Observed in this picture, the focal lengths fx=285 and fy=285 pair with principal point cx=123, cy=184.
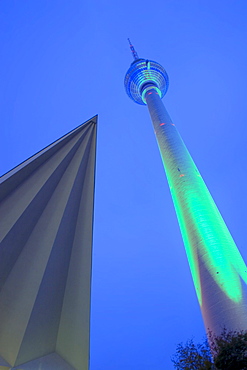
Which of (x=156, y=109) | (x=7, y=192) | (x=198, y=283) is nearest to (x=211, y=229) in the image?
(x=198, y=283)

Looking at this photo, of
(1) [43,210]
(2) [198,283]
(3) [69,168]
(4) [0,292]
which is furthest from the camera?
(2) [198,283]

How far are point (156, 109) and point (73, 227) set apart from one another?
20640 millimetres

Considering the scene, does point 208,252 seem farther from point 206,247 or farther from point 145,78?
point 145,78

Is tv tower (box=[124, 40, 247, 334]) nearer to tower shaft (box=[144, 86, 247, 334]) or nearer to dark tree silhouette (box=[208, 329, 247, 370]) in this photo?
tower shaft (box=[144, 86, 247, 334])

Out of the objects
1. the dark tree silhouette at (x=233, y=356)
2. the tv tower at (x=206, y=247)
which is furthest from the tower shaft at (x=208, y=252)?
the dark tree silhouette at (x=233, y=356)

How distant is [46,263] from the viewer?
10.8 metres

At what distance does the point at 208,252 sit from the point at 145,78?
2633 centimetres

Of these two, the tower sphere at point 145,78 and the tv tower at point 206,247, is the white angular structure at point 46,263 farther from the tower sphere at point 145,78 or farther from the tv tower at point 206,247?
the tower sphere at point 145,78

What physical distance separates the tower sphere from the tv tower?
38.1 feet

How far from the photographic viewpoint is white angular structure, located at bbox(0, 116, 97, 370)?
402 inches

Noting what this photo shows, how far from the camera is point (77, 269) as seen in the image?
11742mm

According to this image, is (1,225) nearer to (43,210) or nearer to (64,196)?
(43,210)

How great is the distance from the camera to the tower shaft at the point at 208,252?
14242 millimetres

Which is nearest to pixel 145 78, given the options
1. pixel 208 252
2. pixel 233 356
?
pixel 208 252
